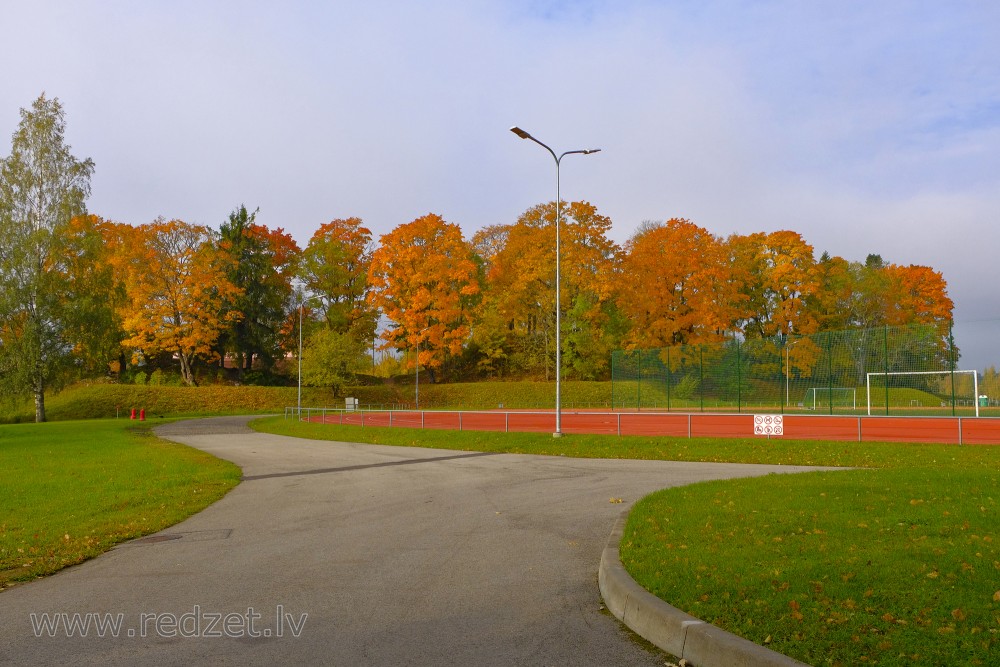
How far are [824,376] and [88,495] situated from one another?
33.4m

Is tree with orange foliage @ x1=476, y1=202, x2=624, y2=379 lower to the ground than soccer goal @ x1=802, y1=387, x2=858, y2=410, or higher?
higher

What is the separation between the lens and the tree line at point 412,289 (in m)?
45.4

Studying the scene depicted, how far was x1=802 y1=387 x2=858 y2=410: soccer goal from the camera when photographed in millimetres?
34594

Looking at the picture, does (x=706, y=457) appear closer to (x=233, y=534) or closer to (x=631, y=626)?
(x=233, y=534)

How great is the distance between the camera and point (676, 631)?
487 cm

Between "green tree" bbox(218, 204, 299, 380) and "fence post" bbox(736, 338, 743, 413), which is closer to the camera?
"fence post" bbox(736, 338, 743, 413)

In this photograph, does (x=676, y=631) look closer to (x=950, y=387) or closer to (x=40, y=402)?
(x=950, y=387)

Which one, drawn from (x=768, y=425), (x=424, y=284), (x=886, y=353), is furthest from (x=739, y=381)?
(x=424, y=284)

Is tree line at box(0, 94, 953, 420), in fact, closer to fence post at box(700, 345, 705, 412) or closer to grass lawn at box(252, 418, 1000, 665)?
fence post at box(700, 345, 705, 412)

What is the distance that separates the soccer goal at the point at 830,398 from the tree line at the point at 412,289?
662 inches

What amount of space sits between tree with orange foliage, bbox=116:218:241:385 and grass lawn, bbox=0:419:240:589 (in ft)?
106

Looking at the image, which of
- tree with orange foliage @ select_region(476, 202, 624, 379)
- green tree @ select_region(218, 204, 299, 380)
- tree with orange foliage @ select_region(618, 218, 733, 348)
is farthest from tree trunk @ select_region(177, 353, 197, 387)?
tree with orange foliage @ select_region(618, 218, 733, 348)

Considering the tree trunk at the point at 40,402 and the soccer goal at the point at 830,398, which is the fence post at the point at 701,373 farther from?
the tree trunk at the point at 40,402

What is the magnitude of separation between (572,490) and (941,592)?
27.0 feet
